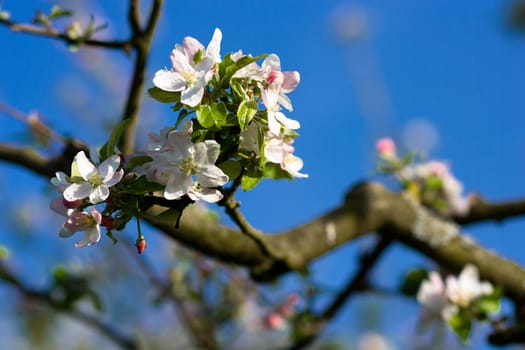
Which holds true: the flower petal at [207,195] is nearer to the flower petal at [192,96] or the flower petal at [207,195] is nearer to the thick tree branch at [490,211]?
the flower petal at [192,96]

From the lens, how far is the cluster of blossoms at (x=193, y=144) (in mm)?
771

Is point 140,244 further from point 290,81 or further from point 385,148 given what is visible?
point 385,148

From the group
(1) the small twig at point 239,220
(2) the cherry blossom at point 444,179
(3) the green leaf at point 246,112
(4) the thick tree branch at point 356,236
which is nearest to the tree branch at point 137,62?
(4) the thick tree branch at point 356,236

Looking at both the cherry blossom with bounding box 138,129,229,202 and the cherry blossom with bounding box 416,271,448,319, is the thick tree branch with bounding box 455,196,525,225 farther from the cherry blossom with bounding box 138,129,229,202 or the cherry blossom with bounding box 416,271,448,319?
the cherry blossom with bounding box 138,129,229,202

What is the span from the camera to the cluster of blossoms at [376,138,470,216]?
86.4 inches

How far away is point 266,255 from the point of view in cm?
146

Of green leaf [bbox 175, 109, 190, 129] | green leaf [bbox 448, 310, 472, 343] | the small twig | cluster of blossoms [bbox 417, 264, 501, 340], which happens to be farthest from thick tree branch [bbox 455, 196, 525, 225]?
green leaf [bbox 175, 109, 190, 129]

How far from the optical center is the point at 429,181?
7.34ft

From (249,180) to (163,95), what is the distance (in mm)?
162

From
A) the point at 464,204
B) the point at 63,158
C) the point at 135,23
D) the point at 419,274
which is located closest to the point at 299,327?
the point at 419,274

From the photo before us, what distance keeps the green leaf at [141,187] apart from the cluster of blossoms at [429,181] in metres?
1.50

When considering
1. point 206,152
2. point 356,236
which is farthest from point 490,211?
point 206,152

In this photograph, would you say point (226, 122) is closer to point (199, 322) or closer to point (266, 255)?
point (266, 255)

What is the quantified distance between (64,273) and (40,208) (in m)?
2.99
